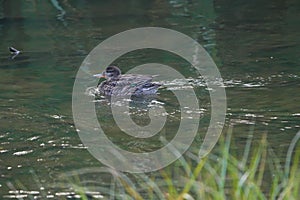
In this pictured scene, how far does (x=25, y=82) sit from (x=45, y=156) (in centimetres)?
316

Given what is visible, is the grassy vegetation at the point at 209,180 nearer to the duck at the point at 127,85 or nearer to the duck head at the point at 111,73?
the duck at the point at 127,85

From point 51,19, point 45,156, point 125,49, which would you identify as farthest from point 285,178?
point 51,19

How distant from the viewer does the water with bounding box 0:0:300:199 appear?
8.00 m

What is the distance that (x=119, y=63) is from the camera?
A: 40.0 feet

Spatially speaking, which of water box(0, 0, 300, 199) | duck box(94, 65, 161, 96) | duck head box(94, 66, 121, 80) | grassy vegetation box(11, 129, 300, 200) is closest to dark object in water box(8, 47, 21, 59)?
water box(0, 0, 300, 199)

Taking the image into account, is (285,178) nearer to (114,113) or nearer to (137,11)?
(114,113)

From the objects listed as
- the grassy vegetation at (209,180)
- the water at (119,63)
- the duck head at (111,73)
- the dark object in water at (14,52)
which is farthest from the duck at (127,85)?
the grassy vegetation at (209,180)

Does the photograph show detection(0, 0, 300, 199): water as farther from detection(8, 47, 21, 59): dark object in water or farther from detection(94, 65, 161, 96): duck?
detection(94, 65, 161, 96): duck

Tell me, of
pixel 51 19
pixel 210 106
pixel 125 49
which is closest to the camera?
pixel 210 106

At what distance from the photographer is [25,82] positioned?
10992 millimetres

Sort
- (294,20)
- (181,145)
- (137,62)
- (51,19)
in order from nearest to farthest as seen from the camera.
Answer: (181,145) → (137,62) → (294,20) → (51,19)

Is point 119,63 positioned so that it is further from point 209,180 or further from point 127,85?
point 209,180

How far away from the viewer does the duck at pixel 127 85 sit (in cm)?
1031

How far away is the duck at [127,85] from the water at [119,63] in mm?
263
